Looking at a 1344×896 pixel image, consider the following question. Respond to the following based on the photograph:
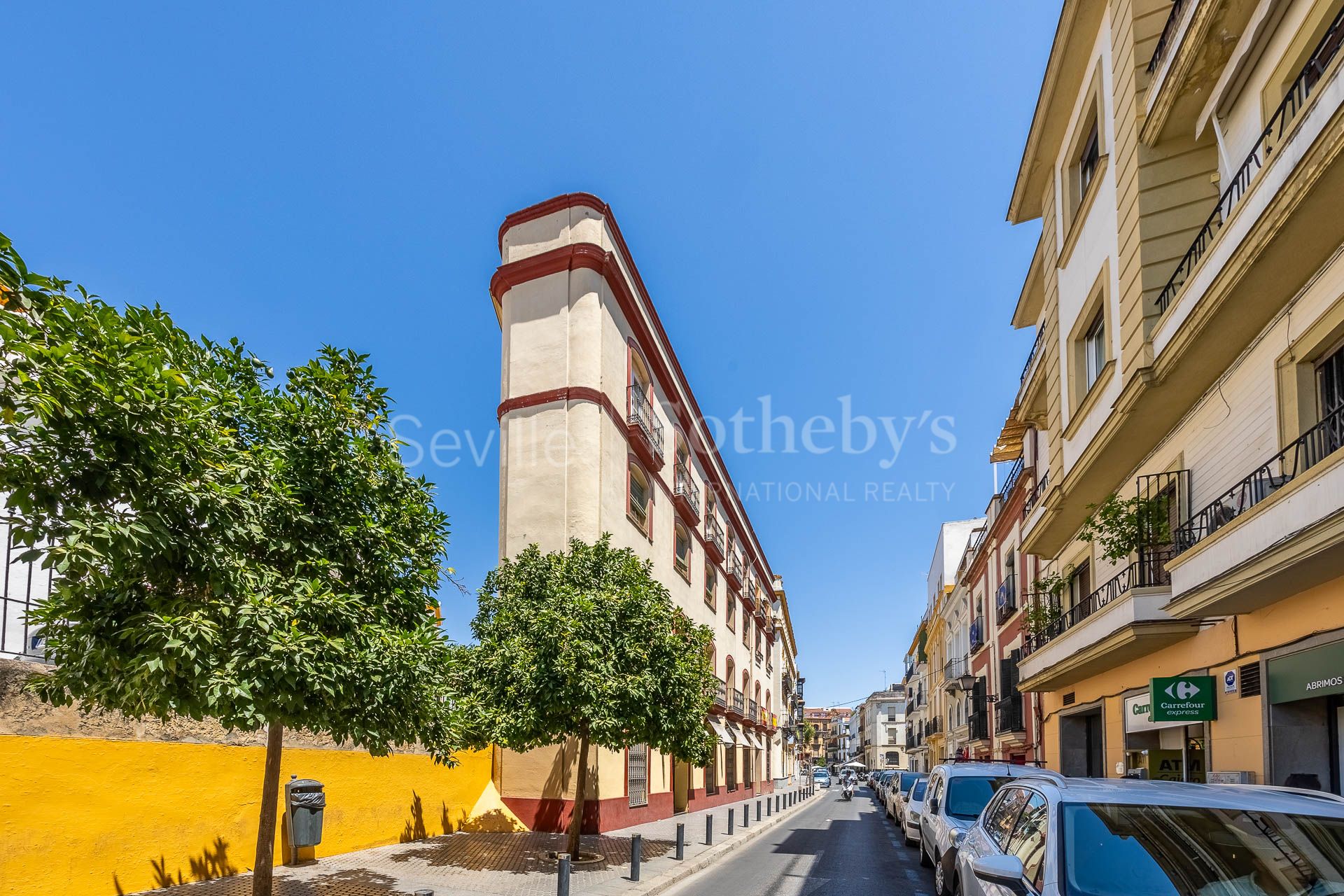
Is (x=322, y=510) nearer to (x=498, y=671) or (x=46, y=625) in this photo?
(x=46, y=625)

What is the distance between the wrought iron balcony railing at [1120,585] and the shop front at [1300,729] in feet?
6.54

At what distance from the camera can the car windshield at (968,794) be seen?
42.8ft

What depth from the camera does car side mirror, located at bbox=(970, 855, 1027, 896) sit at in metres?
4.88

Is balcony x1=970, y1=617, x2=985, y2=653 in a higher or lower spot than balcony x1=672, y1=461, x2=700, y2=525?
lower

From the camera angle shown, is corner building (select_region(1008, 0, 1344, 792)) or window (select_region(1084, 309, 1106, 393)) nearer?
corner building (select_region(1008, 0, 1344, 792))

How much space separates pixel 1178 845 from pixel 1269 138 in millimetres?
8280

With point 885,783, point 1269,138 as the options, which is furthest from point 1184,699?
point 885,783

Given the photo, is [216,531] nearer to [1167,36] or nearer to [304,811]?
[304,811]

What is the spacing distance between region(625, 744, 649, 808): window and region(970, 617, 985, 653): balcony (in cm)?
1846

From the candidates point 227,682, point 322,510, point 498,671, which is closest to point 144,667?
point 227,682

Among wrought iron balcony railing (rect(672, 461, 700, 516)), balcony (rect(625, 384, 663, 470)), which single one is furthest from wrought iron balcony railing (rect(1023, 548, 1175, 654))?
wrought iron balcony railing (rect(672, 461, 700, 516))

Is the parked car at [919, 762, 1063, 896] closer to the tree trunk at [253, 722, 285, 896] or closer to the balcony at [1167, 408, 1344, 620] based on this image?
the balcony at [1167, 408, 1344, 620]

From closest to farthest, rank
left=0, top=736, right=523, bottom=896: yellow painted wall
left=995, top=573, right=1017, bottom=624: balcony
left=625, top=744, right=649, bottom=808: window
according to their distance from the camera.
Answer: left=0, top=736, right=523, bottom=896: yellow painted wall
left=625, top=744, right=649, bottom=808: window
left=995, top=573, right=1017, bottom=624: balcony

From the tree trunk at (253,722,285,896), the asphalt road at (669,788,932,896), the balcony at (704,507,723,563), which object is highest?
the balcony at (704,507,723,563)
